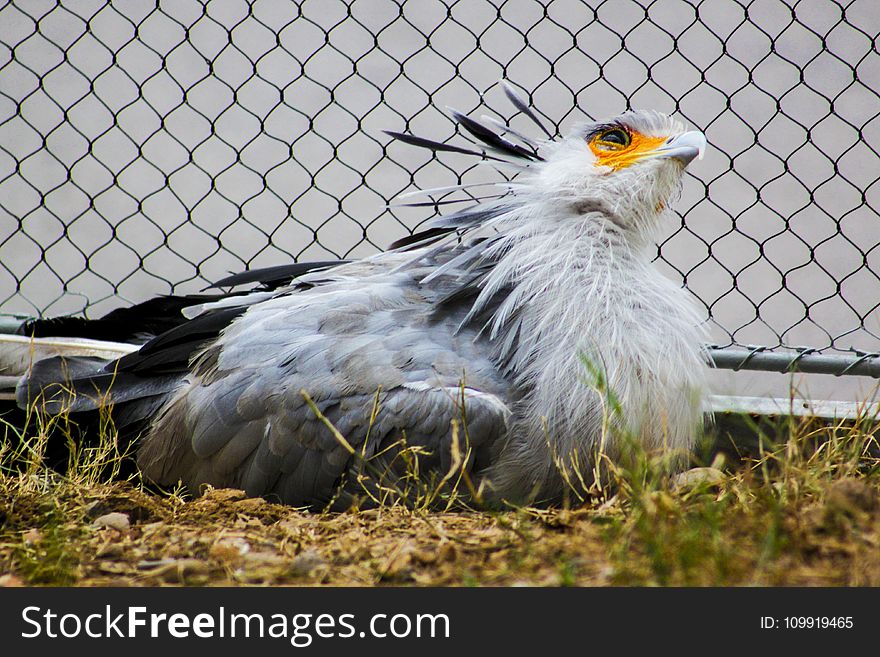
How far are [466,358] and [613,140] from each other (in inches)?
23.1

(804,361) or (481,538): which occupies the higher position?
(804,361)

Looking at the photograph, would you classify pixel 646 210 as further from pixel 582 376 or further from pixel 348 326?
pixel 348 326

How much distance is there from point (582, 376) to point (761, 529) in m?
0.64

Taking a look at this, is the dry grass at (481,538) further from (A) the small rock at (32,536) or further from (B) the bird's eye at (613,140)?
(B) the bird's eye at (613,140)

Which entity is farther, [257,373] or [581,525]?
[257,373]

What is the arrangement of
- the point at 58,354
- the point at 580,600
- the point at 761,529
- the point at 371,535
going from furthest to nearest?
the point at 58,354, the point at 371,535, the point at 761,529, the point at 580,600

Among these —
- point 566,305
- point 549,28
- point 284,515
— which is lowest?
point 284,515

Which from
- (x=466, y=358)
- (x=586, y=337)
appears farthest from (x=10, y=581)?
(x=586, y=337)

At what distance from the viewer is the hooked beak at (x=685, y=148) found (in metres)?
1.89

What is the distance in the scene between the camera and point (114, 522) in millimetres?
1558

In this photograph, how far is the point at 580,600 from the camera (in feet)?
3.29

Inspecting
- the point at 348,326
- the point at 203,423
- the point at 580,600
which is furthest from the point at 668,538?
the point at 203,423

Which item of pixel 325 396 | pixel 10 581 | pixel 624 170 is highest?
pixel 624 170

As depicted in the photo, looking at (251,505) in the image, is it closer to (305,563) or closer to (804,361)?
(305,563)
